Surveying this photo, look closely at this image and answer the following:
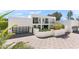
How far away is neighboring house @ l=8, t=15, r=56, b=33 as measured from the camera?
115 inches

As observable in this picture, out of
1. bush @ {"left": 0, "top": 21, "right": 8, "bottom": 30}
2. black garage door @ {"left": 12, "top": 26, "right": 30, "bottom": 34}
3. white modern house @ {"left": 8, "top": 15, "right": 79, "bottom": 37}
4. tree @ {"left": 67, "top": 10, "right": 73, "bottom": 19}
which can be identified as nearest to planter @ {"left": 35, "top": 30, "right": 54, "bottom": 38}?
white modern house @ {"left": 8, "top": 15, "right": 79, "bottom": 37}

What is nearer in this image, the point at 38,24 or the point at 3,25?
the point at 3,25

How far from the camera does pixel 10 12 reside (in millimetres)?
2908

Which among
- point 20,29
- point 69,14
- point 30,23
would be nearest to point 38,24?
point 30,23

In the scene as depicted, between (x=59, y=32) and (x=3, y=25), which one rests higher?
(x=3, y=25)

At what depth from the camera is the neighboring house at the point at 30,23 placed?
2.91 m

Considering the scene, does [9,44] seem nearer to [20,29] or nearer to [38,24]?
[20,29]

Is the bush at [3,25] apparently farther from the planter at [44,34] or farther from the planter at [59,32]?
the planter at [59,32]

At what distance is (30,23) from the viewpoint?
9.70ft

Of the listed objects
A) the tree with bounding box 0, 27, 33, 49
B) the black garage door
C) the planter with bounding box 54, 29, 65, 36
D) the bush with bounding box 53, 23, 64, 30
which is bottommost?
the tree with bounding box 0, 27, 33, 49

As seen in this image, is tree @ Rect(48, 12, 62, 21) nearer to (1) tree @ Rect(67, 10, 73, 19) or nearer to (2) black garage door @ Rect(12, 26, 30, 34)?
(1) tree @ Rect(67, 10, 73, 19)

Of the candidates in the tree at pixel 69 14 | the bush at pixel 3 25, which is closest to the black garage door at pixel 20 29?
the bush at pixel 3 25
